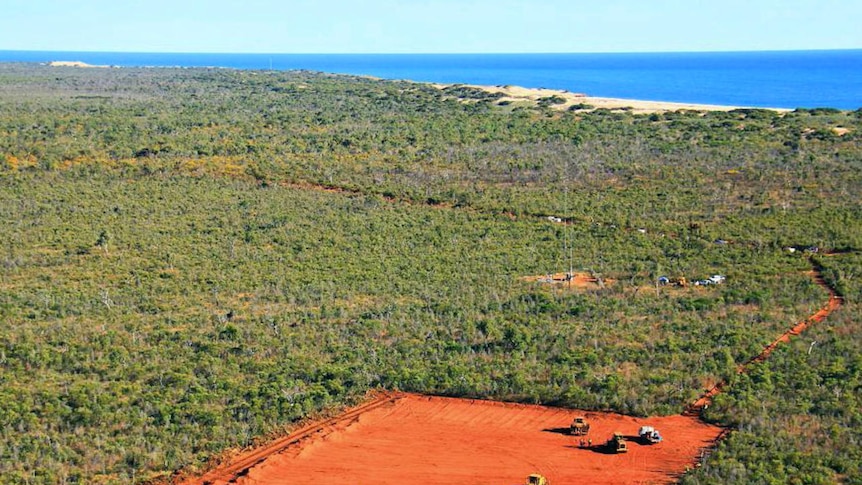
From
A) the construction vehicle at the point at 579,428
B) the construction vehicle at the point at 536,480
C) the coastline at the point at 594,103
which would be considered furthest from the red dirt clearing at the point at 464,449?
the coastline at the point at 594,103

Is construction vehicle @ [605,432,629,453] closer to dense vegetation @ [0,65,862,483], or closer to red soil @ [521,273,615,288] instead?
dense vegetation @ [0,65,862,483]

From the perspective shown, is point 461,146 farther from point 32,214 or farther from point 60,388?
point 60,388

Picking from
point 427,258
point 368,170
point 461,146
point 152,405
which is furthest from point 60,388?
point 461,146

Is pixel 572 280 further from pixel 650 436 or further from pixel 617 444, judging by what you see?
pixel 617 444

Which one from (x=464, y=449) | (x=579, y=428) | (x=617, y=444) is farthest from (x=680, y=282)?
(x=464, y=449)

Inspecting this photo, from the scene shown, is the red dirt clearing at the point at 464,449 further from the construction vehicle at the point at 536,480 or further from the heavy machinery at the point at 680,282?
the heavy machinery at the point at 680,282

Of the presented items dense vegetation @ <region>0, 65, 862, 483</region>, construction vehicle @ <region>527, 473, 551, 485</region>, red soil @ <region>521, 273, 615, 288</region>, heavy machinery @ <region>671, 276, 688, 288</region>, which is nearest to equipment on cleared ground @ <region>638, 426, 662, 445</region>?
dense vegetation @ <region>0, 65, 862, 483</region>
